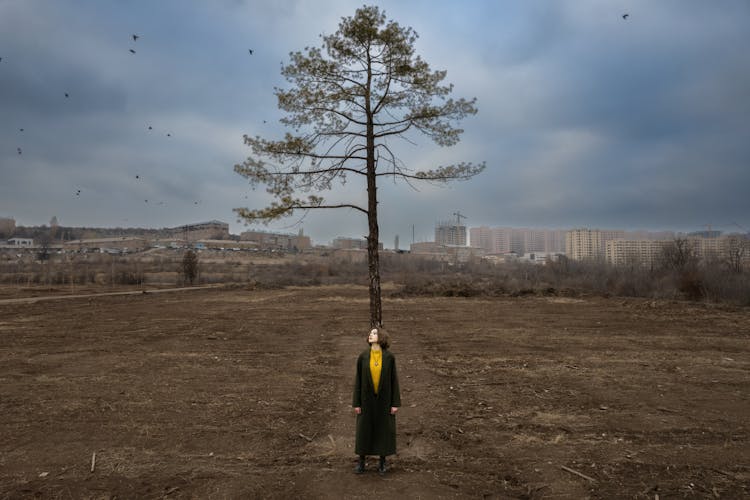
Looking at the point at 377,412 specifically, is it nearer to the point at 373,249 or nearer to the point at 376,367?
the point at 376,367

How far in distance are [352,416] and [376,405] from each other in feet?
8.11

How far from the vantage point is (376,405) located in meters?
4.82

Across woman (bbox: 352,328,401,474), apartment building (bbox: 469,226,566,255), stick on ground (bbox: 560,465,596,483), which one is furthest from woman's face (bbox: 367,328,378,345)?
apartment building (bbox: 469,226,566,255)

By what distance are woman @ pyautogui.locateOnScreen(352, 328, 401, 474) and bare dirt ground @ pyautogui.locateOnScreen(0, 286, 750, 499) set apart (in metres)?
0.34

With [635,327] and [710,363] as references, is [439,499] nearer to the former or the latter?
[710,363]

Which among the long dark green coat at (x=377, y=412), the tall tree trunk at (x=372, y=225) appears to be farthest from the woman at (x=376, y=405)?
the tall tree trunk at (x=372, y=225)

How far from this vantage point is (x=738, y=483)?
182 inches

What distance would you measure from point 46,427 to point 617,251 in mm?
91496

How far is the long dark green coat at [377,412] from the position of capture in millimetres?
4770

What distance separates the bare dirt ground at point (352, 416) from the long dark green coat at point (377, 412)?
348mm

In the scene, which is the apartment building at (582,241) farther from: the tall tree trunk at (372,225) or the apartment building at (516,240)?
the tall tree trunk at (372,225)

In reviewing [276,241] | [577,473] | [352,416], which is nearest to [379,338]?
[577,473]

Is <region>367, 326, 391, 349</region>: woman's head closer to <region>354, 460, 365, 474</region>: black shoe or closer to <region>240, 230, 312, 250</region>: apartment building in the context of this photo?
<region>354, 460, 365, 474</region>: black shoe

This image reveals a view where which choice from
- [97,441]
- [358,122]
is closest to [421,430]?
[97,441]
